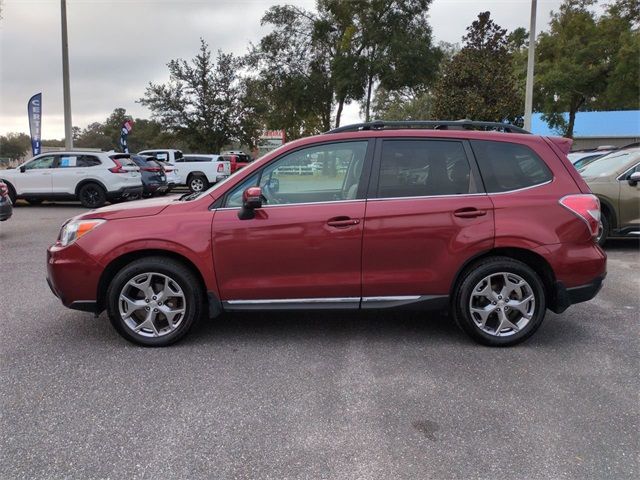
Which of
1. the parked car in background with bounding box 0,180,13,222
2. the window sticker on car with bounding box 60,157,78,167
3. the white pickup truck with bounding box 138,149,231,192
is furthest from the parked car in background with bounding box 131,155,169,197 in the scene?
the parked car in background with bounding box 0,180,13,222

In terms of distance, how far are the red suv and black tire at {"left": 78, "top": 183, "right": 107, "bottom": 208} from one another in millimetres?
11463

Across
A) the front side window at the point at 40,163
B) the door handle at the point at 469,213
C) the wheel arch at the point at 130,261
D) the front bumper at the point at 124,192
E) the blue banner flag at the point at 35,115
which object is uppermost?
the blue banner flag at the point at 35,115

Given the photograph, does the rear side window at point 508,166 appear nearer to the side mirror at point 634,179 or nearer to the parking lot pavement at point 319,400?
the parking lot pavement at point 319,400

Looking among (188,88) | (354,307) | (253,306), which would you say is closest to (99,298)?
(253,306)

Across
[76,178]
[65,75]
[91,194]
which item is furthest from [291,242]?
[65,75]

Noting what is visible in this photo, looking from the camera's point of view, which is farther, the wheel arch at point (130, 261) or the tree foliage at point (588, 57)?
the tree foliage at point (588, 57)

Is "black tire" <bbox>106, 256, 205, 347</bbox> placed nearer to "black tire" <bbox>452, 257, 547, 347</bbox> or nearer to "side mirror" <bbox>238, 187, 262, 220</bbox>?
"side mirror" <bbox>238, 187, 262, 220</bbox>

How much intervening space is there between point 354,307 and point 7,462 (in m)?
2.52

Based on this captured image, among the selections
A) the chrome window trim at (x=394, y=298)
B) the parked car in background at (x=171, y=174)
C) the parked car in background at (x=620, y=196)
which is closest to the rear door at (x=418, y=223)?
the chrome window trim at (x=394, y=298)

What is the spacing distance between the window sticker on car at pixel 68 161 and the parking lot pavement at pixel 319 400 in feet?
36.9

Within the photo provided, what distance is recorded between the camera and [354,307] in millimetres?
4195

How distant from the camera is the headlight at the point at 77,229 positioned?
4148mm

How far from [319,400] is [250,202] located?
156cm

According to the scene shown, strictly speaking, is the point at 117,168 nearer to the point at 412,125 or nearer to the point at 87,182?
the point at 87,182
